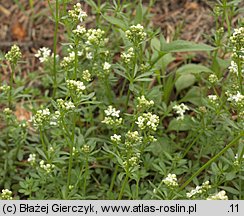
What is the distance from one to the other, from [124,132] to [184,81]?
1.30 meters

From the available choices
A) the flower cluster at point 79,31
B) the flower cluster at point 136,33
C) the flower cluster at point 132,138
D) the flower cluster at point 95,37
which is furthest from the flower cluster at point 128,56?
the flower cluster at point 132,138

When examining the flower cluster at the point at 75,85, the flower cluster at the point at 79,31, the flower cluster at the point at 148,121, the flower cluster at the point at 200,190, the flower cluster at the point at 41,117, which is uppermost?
the flower cluster at the point at 79,31

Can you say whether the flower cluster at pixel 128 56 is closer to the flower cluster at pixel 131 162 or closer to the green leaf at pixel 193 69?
the flower cluster at pixel 131 162

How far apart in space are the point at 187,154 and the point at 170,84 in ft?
2.59

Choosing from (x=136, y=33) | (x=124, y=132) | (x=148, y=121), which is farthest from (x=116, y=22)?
(x=148, y=121)

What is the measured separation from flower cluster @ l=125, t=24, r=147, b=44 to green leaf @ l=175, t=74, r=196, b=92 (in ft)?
5.40

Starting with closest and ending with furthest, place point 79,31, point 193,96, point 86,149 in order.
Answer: point 79,31 → point 86,149 → point 193,96

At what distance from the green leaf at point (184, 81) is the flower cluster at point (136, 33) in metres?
1.65

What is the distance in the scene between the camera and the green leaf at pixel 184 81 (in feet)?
19.5

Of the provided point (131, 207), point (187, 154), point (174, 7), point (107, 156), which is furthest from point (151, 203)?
point (174, 7)

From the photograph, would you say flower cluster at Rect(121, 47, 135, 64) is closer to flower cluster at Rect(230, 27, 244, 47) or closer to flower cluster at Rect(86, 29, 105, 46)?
flower cluster at Rect(86, 29, 105, 46)

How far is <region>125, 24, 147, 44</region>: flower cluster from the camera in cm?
428

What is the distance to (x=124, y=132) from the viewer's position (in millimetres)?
5027

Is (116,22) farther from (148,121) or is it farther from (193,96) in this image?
(148,121)
